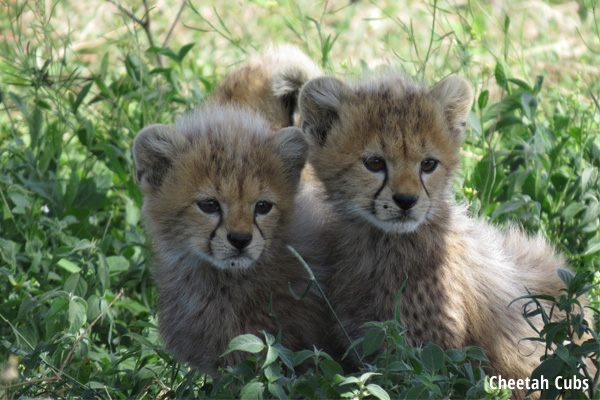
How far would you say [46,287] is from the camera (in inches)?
176

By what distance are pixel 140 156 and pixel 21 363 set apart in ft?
3.92

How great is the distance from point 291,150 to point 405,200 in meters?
0.64

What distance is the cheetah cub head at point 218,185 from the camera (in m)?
3.45

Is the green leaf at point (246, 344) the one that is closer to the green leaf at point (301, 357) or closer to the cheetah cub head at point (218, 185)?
the green leaf at point (301, 357)

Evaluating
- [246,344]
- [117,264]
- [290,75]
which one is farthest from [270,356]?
[290,75]

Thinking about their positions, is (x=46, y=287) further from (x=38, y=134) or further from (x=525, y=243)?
(x=525, y=243)

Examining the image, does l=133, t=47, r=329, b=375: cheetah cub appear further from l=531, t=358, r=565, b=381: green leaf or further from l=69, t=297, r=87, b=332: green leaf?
l=531, t=358, r=565, b=381: green leaf

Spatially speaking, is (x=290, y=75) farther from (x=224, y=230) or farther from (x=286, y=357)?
→ (x=286, y=357)

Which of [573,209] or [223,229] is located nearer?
[223,229]

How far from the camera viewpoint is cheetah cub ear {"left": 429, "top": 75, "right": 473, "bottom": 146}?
3758mm

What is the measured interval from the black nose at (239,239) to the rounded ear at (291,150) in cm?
47

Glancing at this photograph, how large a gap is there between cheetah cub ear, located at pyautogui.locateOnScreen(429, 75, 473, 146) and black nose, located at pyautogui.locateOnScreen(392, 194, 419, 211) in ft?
1.83

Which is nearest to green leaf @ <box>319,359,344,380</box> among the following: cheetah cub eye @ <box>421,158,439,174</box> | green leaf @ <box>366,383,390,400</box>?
green leaf @ <box>366,383,390,400</box>

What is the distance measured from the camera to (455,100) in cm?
381
